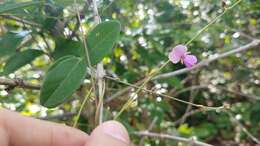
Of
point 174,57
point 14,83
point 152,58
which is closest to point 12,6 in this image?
point 14,83

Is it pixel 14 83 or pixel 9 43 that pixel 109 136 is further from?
pixel 9 43

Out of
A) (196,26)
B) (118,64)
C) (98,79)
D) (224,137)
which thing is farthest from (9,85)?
(224,137)

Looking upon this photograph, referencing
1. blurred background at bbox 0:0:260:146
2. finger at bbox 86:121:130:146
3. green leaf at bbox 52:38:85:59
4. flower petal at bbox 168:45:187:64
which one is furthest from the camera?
blurred background at bbox 0:0:260:146

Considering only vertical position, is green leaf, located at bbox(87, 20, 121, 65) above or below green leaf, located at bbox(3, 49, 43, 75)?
above

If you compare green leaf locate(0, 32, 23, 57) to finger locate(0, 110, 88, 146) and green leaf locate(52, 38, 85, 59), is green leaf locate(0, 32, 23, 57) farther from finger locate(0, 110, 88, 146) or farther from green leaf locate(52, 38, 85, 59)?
finger locate(0, 110, 88, 146)

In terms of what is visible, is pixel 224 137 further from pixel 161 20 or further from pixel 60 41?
pixel 60 41

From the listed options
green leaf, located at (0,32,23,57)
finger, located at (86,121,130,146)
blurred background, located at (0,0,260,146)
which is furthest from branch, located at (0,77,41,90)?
finger, located at (86,121,130,146)

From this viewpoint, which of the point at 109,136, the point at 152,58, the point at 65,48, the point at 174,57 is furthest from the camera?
the point at 152,58
